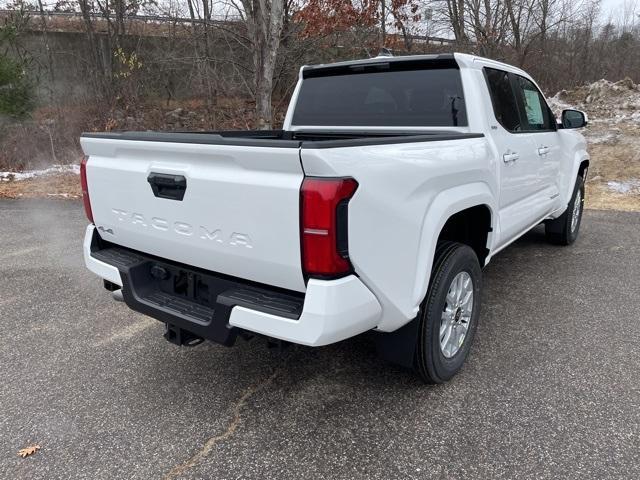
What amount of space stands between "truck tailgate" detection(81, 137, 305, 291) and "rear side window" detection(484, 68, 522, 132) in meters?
2.19

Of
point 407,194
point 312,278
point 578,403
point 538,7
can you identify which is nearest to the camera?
point 312,278

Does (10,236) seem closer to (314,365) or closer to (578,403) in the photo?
(314,365)

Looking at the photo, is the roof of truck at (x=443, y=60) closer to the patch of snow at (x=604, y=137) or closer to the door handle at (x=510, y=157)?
the door handle at (x=510, y=157)

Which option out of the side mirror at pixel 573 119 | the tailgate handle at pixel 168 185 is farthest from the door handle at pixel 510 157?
the tailgate handle at pixel 168 185

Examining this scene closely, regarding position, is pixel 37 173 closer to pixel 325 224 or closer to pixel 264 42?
pixel 264 42

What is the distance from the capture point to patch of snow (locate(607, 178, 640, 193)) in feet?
30.2

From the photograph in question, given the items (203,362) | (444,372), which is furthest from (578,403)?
(203,362)

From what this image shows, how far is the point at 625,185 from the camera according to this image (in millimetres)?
9445

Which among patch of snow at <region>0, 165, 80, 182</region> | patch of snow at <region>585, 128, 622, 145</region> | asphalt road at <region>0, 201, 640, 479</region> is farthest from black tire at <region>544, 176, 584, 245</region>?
patch of snow at <region>0, 165, 80, 182</region>

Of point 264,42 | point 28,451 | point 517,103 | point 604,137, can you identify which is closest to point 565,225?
point 517,103

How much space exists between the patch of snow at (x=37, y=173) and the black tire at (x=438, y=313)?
1142 cm

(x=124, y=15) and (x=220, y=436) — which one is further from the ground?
(x=124, y=15)

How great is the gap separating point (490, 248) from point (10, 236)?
6328 millimetres

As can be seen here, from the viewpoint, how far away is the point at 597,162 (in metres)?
10.6
